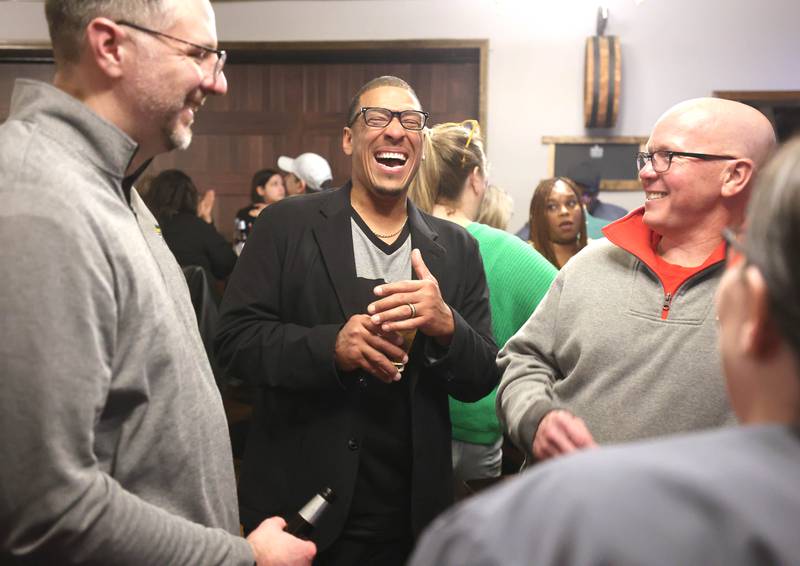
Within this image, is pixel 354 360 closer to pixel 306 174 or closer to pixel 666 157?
pixel 666 157

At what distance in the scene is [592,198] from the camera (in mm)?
5293

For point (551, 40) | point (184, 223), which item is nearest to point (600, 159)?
point (551, 40)

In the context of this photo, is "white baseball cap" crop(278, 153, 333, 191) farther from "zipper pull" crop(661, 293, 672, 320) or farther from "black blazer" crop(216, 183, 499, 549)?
"zipper pull" crop(661, 293, 672, 320)

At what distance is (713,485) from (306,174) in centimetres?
497

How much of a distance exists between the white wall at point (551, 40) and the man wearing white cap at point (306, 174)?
3.58ft

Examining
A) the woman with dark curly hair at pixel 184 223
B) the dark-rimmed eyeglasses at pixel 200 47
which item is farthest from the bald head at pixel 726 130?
the woman with dark curly hair at pixel 184 223

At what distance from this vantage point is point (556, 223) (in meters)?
3.53

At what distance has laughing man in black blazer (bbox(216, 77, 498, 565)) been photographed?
176 centimetres

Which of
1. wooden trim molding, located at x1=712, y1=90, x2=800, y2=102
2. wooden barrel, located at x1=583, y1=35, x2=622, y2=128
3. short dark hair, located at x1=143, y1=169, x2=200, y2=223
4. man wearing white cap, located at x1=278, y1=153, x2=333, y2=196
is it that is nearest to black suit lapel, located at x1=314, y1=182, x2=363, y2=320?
short dark hair, located at x1=143, y1=169, x2=200, y2=223

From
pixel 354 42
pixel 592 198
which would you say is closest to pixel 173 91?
pixel 592 198

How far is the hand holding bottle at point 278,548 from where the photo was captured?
4.17ft

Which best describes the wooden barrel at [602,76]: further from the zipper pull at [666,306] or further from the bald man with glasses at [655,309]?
the zipper pull at [666,306]

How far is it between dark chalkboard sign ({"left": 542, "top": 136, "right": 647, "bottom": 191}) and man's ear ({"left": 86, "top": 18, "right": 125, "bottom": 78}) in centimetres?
485

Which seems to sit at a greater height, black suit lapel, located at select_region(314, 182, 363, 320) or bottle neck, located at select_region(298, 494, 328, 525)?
black suit lapel, located at select_region(314, 182, 363, 320)
